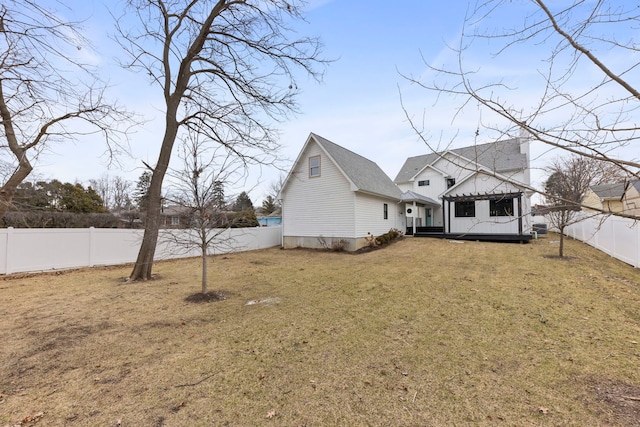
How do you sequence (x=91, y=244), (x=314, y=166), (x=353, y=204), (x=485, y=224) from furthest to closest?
1. (x=485, y=224)
2. (x=314, y=166)
3. (x=353, y=204)
4. (x=91, y=244)

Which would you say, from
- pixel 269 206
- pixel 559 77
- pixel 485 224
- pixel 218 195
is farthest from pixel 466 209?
pixel 269 206

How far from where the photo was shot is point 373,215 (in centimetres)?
1588

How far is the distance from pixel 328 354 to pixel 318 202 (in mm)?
12124

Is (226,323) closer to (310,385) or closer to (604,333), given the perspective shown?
(310,385)

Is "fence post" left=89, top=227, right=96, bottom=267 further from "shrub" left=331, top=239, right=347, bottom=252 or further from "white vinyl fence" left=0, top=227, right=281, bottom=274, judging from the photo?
"shrub" left=331, top=239, right=347, bottom=252

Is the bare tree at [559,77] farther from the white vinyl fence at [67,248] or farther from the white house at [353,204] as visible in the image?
the white house at [353,204]

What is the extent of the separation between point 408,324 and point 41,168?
859cm

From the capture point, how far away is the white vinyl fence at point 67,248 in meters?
8.54

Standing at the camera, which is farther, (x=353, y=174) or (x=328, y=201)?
(x=328, y=201)

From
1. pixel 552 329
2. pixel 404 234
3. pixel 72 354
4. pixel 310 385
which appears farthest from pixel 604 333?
pixel 404 234

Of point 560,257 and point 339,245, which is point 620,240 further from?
point 339,245

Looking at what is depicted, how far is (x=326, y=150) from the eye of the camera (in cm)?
1474

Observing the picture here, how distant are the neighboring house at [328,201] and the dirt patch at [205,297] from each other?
8500 mm

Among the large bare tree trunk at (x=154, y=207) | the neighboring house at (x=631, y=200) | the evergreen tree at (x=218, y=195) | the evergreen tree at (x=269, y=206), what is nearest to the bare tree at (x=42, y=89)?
the large bare tree trunk at (x=154, y=207)
